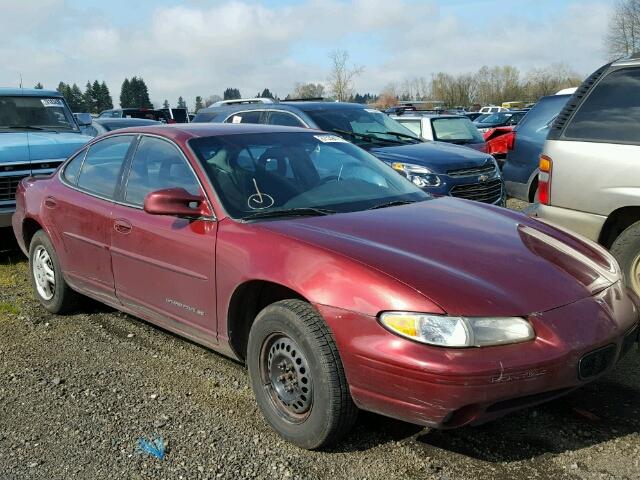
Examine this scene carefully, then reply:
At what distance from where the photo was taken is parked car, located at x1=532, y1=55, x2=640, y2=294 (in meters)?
4.57

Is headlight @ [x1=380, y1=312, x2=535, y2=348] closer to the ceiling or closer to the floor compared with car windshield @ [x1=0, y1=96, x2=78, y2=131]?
closer to the floor

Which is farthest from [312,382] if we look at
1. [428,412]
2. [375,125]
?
[375,125]

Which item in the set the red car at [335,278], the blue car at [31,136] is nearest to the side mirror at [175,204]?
the red car at [335,278]

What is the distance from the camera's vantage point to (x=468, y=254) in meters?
3.14

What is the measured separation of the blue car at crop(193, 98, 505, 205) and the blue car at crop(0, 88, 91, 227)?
2189 mm

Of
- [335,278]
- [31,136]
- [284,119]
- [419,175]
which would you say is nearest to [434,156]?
[419,175]

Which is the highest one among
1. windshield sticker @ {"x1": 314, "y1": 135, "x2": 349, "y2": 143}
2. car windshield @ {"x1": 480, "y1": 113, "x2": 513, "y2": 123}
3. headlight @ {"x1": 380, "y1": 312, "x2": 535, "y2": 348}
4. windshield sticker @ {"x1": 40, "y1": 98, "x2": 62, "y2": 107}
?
windshield sticker @ {"x1": 40, "y1": 98, "x2": 62, "y2": 107}

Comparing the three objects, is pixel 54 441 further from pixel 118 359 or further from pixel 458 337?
pixel 458 337

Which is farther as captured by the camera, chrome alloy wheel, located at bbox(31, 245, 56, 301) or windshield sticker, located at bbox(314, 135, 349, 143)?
chrome alloy wheel, located at bbox(31, 245, 56, 301)

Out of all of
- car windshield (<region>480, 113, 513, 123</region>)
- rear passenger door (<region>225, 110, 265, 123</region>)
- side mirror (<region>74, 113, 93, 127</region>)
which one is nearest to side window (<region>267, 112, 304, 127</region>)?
rear passenger door (<region>225, 110, 265, 123</region>)

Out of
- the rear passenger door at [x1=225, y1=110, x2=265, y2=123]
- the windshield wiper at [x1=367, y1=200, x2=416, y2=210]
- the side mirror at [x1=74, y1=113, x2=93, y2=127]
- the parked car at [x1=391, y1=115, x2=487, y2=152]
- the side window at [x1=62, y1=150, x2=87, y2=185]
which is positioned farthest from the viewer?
the parked car at [x1=391, y1=115, x2=487, y2=152]

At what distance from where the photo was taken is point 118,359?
14.4ft

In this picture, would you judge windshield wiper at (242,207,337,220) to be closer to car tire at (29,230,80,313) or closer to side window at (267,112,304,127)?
car tire at (29,230,80,313)

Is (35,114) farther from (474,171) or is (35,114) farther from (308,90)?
(308,90)
